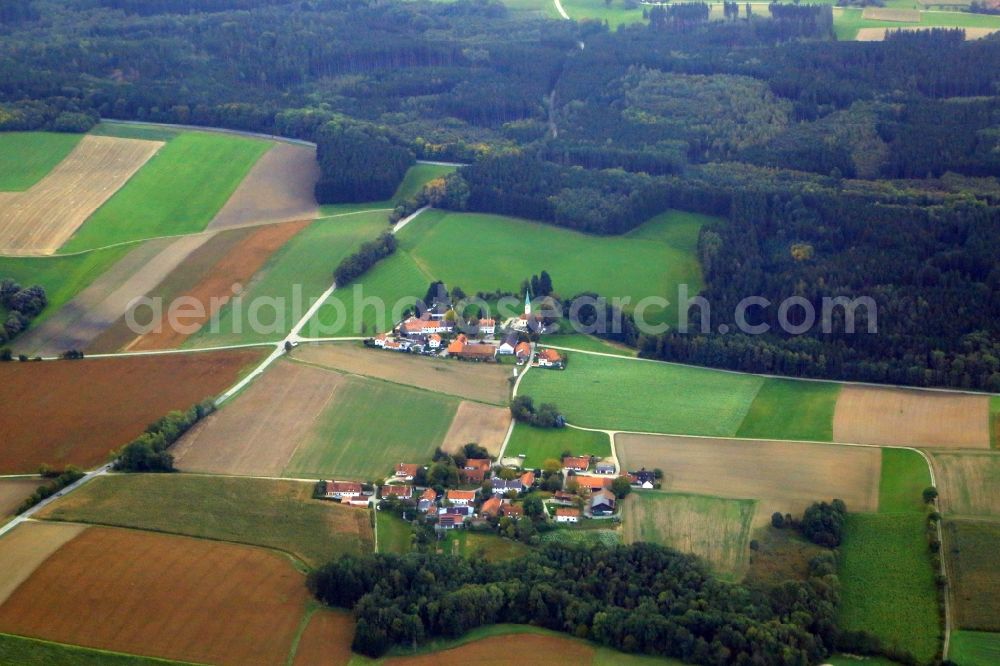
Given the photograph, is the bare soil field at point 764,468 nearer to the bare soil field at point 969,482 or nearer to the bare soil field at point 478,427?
the bare soil field at point 969,482

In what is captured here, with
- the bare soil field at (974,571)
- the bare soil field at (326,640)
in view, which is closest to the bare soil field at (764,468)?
the bare soil field at (974,571)

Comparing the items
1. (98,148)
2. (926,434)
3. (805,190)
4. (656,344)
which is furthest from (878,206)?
(98,148)

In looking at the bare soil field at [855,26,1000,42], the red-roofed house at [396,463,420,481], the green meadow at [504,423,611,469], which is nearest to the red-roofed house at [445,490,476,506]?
the red-roofed house at [396,463,420,481]

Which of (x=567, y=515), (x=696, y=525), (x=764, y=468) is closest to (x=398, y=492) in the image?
(x=567, y=515)

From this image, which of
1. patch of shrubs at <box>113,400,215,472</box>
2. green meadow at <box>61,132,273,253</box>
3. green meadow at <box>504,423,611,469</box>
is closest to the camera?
patch of shrubs at <box>113,400,215,472</box>

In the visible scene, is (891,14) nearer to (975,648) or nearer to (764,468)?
(764,468)

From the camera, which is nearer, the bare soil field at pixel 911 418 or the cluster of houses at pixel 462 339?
the bare soil field at pixel 911 418
